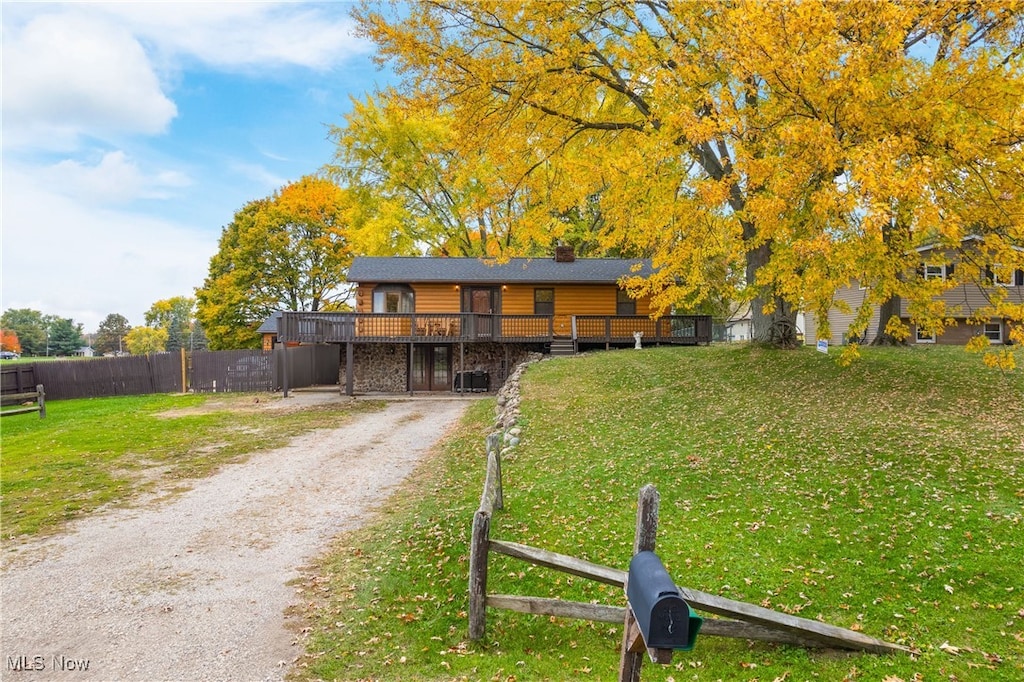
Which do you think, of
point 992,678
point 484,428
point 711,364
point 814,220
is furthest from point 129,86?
point 992,678

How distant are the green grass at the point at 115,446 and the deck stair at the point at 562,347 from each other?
26.8 feet

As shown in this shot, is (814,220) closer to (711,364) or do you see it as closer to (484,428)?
(711,364)

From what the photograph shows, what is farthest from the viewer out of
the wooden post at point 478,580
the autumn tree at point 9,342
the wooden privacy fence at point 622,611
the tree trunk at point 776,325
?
the autumn tree at point 9,342

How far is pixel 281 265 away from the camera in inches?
1446

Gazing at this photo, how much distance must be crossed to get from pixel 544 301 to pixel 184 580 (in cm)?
2052

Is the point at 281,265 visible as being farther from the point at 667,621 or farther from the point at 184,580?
the point at 667,621

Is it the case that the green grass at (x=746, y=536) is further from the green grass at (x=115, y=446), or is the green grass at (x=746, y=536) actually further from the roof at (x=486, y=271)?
the roof at (x=486, y=271)

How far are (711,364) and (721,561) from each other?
1053 centimetres

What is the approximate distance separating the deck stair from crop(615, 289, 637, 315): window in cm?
355

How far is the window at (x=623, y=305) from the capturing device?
25.1 m

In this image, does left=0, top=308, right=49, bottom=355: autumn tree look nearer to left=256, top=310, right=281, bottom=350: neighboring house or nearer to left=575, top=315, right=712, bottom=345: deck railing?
left=256, top=310, right=281, bottom=350: neighboring house

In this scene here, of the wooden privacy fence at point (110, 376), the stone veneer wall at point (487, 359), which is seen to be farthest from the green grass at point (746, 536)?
the wooden privacy fence at point (110, 376)

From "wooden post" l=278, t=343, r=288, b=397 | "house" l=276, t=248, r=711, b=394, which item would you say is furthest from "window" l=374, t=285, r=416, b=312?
"wooden post" l=278, t=343, r=288, b=397

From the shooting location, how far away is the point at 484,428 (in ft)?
46.0
